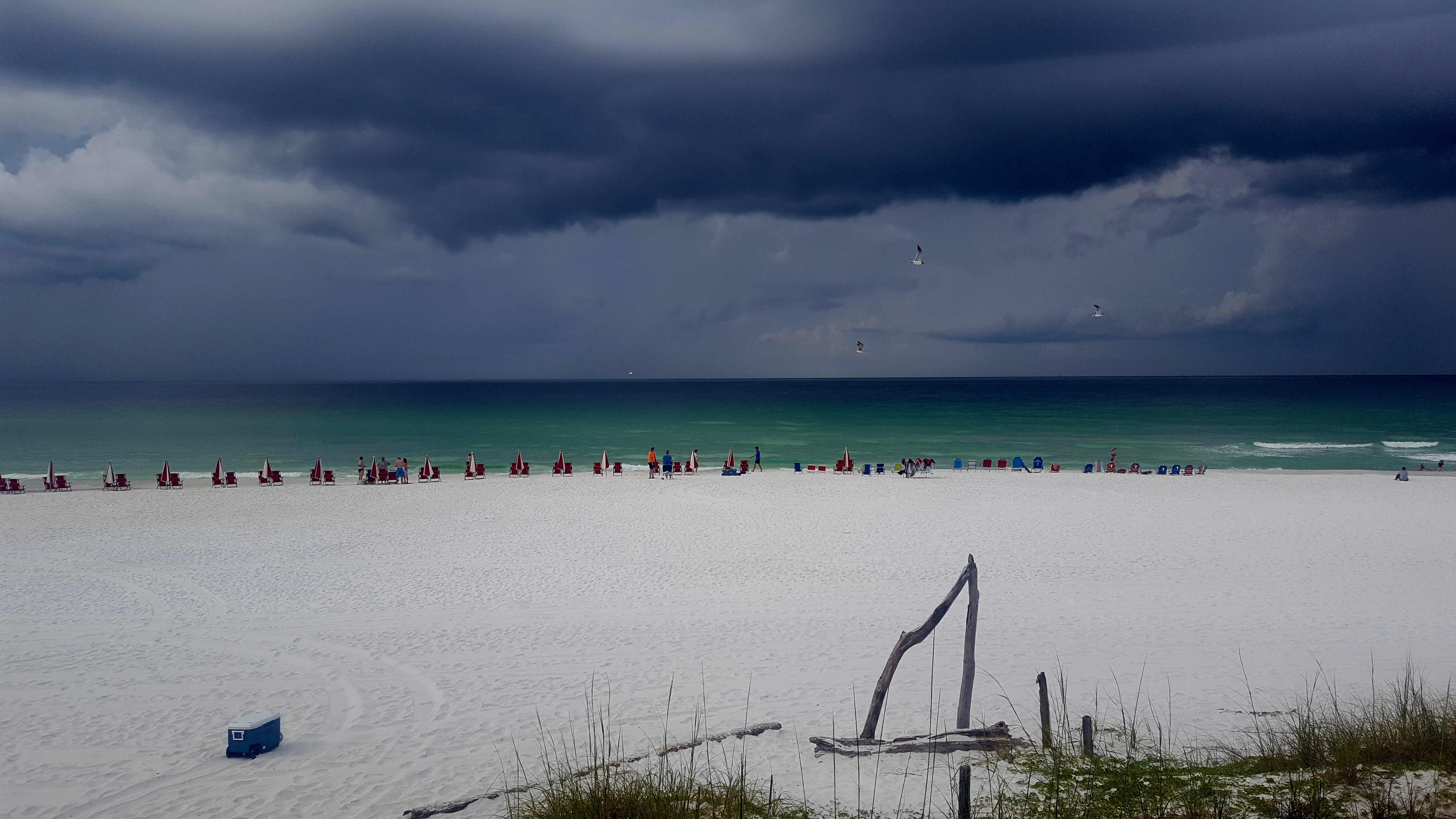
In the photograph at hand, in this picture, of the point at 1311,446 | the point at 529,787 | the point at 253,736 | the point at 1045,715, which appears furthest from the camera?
the point at 1311,446

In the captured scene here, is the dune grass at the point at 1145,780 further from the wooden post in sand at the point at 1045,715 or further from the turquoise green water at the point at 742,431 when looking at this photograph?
the turquoise green water at the point at 742,431

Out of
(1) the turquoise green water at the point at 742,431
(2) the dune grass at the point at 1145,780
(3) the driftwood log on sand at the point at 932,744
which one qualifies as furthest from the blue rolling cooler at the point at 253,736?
(1) the turquoise green water at the point at 742,431

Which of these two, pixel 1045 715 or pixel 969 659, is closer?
pixel 1045 715

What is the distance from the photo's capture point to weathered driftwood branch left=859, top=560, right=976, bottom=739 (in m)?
6.67

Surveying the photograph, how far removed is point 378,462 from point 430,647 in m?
24.0

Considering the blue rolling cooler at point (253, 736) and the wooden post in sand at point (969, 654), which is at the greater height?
the wooden post in sand at point (969, 654)

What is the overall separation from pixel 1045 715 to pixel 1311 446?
58.6 m

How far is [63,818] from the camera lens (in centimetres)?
617

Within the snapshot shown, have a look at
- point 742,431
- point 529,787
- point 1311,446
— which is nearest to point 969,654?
point 529,787

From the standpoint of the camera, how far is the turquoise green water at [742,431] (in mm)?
46750

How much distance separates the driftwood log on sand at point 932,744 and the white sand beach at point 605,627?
0.64 feet

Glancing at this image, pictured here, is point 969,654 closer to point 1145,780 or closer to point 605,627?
point 1145,780

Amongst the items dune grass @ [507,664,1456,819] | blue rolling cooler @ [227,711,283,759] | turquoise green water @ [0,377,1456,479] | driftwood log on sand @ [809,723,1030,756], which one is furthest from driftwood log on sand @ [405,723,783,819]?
turquoise green water @ [0,377,1456,479]

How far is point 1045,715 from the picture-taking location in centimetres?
657
